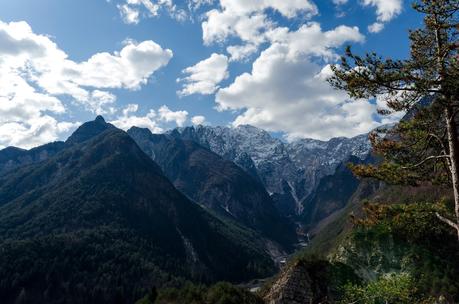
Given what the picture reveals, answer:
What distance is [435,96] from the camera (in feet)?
87.8

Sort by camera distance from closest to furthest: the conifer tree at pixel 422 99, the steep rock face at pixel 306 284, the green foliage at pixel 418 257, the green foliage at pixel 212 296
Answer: the conifer tree at pixel 422 99 < the steep rock face at pixel 306 284 < the green foliage at pixel 212 296 < the green foliage at pixel 418 257

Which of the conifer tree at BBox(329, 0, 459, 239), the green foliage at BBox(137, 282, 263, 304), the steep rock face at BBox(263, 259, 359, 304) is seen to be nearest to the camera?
the conifer tree at BBox(329, 0, 459, 239)

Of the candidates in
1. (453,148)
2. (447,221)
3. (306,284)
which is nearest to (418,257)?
(306,284)

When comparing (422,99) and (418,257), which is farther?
(418,257)

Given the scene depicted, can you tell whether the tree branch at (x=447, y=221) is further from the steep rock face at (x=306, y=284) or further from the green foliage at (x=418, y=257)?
the green foliage at (x=418, y=257)

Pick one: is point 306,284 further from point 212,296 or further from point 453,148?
point 453,148

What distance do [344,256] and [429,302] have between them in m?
118

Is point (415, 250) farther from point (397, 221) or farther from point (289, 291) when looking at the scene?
point (397, 221)

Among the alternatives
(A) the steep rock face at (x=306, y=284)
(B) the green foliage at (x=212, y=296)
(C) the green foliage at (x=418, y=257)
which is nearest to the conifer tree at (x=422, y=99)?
(A) the steep rock face at (x=306, y=284)

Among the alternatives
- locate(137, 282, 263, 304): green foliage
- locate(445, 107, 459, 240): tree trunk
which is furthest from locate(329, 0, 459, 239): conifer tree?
locate(137, 282, 263, 304): green foliage

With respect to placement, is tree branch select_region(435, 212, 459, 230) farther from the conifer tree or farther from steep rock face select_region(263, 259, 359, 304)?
steep rock face select_region(263, 259, 359, 304)

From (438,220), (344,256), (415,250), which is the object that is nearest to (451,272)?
(415,250)

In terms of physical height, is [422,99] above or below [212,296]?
above

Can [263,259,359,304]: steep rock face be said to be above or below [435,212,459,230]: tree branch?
below
